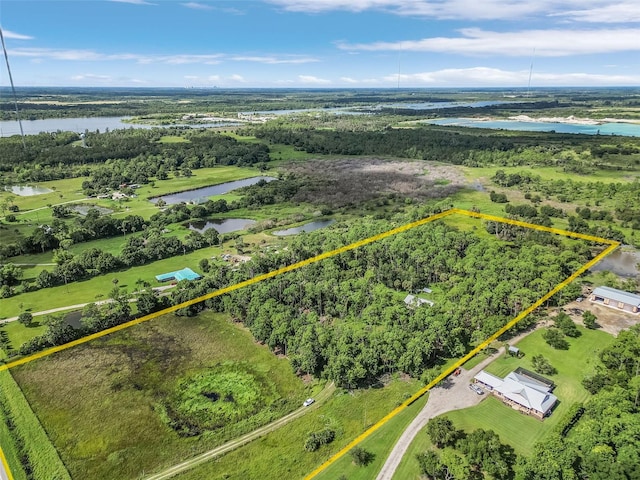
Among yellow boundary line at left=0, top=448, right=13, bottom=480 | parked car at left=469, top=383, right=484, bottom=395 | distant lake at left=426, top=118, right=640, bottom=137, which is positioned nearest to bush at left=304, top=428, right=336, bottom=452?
parked car at left=469, top=383, right=484, bottom=395

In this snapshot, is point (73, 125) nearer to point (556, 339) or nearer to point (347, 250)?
point (347, 250)

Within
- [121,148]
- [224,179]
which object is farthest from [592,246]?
[121,148]

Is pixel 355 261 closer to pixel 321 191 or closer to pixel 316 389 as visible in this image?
pixel 316 389

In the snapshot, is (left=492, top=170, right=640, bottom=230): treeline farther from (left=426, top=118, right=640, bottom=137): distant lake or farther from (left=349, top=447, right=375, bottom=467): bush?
(left=426, top=118, right=640, bottom=137): distant lake

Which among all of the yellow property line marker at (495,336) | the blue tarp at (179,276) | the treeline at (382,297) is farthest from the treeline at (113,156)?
the yellow property line marker at (495,336)

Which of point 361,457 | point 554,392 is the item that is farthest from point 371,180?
point 361,457

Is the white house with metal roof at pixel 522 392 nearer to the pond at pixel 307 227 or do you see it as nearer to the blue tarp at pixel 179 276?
the blue tarp at pixel 179 276
